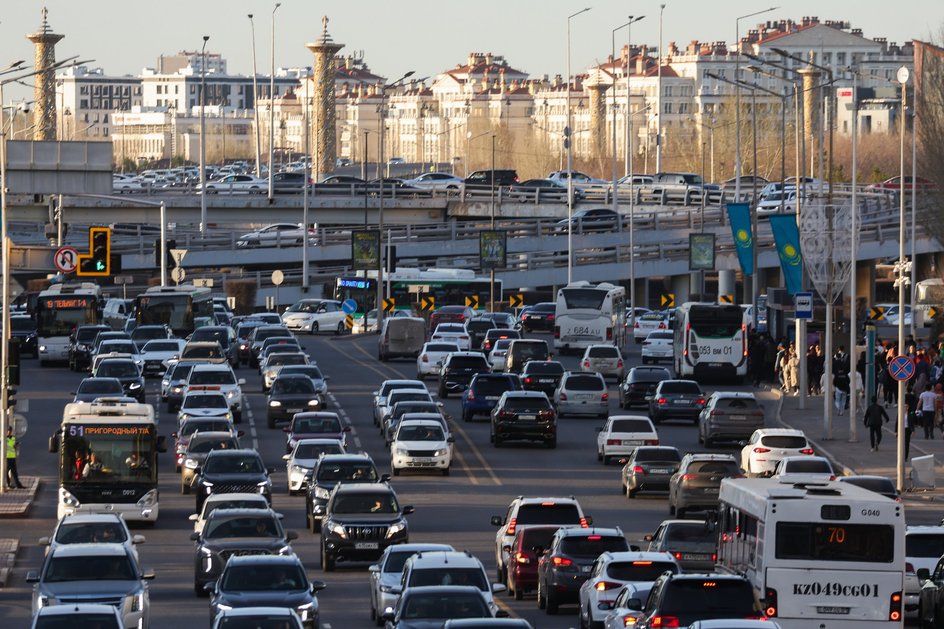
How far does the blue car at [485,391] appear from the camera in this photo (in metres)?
50.8

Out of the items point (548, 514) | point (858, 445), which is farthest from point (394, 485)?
point (858, 445)

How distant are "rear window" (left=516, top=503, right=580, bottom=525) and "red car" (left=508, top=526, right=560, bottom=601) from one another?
98 cm

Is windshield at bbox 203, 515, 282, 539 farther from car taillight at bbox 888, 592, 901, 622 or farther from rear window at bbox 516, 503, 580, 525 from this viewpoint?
car taillight at bbox 888, 592, 901, 622

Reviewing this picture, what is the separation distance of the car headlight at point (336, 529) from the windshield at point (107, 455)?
566 centimetres

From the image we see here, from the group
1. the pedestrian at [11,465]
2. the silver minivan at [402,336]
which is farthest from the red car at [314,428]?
the silver minivan at [402,336]

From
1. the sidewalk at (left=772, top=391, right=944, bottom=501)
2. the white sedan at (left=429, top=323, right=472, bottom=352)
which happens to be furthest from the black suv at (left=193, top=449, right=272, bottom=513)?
the white sedan at (left=429, top=323, right=472, bottom=352)

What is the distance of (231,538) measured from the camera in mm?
28172

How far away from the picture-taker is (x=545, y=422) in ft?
150

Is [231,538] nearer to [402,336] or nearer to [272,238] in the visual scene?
[402,336]

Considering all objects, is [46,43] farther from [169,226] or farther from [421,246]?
[421,246]

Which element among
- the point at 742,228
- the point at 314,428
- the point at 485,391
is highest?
the point at 742,228

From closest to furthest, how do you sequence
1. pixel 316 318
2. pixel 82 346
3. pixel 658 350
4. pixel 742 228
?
pixel 742 228, pixel 82 346, pixel 658 350, pixel 316 318

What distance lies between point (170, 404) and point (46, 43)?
318 feet

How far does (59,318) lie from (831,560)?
1890 inches
